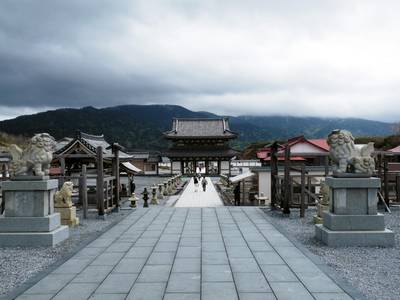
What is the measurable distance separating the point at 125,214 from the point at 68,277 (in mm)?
7980

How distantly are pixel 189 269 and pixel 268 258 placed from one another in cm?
163

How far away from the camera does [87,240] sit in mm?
8938

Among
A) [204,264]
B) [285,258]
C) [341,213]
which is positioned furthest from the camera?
[341,213]

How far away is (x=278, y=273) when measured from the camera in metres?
6.11

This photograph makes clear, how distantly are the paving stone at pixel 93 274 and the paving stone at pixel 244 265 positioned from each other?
2076 millimetres

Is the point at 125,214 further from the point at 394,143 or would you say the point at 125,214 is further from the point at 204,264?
the point at 394,143

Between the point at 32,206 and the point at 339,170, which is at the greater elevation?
the point at 339,170

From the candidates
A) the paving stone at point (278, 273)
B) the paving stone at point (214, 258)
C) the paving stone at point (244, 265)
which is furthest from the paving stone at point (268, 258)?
the paving stone at point (214, 258)

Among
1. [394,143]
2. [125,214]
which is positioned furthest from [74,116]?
[125,214]

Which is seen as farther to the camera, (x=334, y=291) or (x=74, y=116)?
(x=74, y=116)

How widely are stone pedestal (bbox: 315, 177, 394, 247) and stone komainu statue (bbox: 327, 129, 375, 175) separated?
0.80ft

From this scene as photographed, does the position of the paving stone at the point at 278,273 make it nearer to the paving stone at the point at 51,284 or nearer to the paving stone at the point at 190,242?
the paving stone at the point at 190,242

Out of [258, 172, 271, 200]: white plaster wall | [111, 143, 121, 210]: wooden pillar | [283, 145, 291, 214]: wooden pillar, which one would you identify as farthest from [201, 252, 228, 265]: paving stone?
[258, 172, 271, 200]: white plaster wall

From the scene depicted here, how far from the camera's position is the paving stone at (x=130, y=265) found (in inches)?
248
